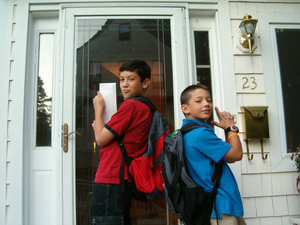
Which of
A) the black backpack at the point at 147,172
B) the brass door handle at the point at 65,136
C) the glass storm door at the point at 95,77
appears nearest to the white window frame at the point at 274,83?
the glass storm door at the point at 95,77

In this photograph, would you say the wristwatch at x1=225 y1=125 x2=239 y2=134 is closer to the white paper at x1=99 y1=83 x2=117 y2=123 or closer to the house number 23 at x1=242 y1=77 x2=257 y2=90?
the white paper at x1=99 y1=83 x2=117 y2=123

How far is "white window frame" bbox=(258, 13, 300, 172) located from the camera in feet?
7.64

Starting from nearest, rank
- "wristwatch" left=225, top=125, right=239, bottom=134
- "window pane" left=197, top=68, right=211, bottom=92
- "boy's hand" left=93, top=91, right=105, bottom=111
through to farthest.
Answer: "wristwatch" left=225, top=125, right=239, bottom=134, "boy's hand" left=93, top=91, right=105, bottom=111, "window pane" left=197, top=68, right=211, bottom=92

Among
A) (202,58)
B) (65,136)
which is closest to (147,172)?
(65,136)

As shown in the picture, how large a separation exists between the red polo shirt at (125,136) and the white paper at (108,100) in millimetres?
130

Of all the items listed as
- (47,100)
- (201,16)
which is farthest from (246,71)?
(47,100)

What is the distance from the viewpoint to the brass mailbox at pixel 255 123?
228 cm

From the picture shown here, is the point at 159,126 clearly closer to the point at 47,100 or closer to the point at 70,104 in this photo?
the point at 70,104

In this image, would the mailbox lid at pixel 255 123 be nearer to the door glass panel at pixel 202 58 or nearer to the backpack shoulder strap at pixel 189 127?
the door glass panel at pixel 202 58

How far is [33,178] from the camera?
7.60ft

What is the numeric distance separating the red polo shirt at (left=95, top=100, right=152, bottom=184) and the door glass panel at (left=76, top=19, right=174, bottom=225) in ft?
2.61

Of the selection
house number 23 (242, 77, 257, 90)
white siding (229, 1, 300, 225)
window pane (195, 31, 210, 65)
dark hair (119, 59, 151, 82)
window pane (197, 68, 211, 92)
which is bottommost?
white siding (229, 1, 300, 225)

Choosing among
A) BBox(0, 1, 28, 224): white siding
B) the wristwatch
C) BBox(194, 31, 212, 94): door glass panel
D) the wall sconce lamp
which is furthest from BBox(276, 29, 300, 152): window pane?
BBox(0, 1, 28, 224): white siding

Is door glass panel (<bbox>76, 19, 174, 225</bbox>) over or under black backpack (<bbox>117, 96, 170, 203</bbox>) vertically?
over
